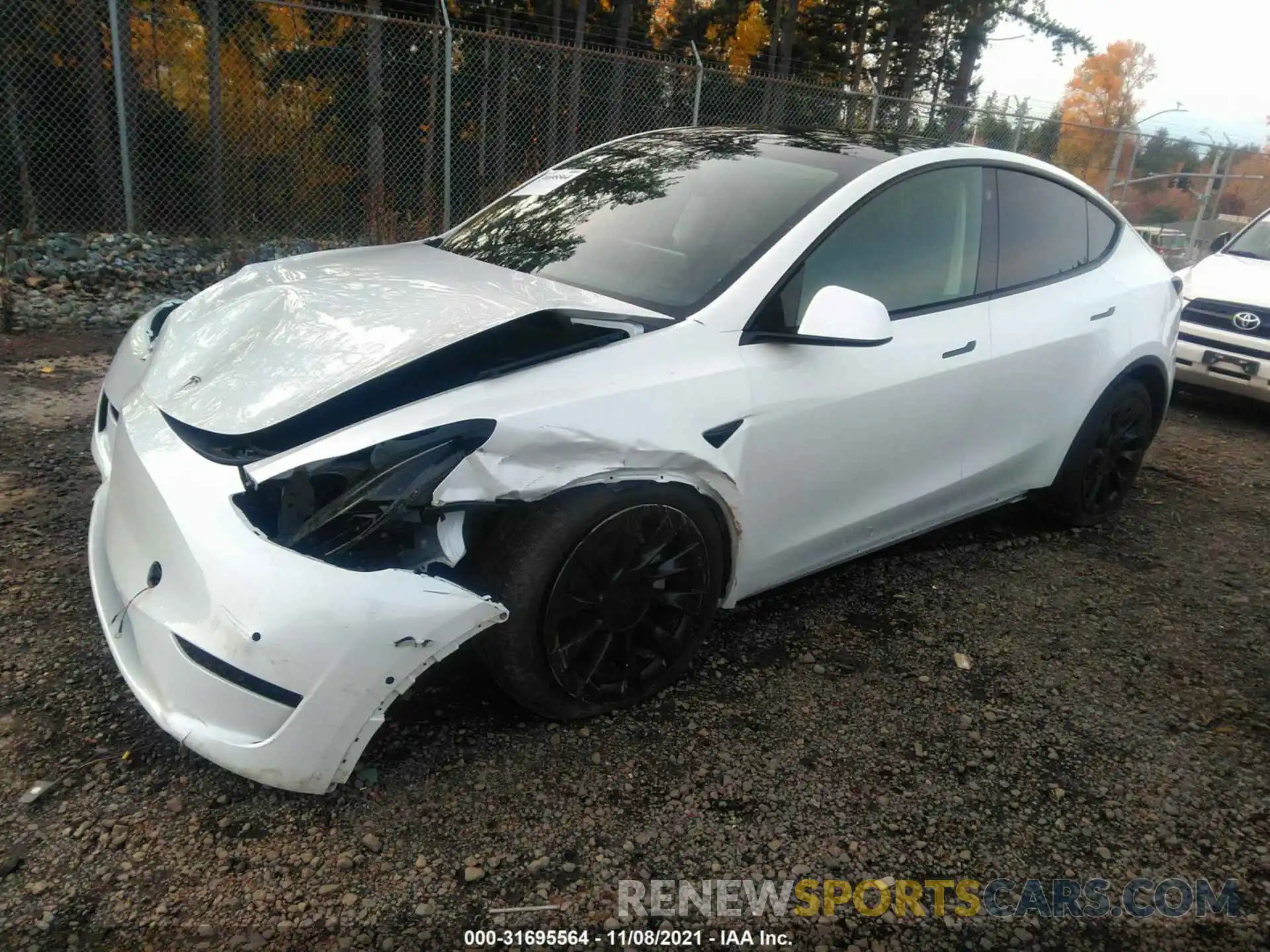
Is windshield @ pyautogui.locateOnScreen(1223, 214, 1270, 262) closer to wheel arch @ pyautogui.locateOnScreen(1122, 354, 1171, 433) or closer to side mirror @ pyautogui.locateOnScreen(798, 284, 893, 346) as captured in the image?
wheel arch @ pyautogui.locateOnScreen(1122, 354, 1171, 433)

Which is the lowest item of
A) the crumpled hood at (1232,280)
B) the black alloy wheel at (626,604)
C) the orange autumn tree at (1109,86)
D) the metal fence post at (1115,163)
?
the black alloy wheel at (626,604)

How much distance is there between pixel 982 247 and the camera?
3.25m

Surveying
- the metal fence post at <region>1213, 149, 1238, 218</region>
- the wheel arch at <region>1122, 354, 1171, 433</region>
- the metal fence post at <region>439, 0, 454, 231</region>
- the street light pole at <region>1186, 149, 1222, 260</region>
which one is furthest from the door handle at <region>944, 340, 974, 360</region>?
the metal fence post at <region>1213, 149, 1238, 218</region>

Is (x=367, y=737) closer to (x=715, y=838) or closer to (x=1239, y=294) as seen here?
(x=715, y=838)

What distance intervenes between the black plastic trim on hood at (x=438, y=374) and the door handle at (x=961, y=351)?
109 centimetres

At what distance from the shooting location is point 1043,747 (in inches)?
100

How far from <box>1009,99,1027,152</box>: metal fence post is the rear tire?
972 centimetres

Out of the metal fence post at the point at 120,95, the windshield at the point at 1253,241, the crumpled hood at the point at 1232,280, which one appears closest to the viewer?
the crumpled hood at the point at 1232,280

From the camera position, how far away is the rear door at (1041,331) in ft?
10.8

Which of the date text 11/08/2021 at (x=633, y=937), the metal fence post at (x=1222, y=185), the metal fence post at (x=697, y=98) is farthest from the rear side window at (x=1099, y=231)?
the metal fence post at (x=1222, y=185)

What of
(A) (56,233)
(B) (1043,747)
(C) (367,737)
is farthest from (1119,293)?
(A) (56,233)

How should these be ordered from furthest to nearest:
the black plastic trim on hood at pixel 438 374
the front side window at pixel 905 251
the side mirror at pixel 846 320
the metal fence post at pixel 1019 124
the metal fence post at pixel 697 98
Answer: the metal fence post at pixel 1019 124 → the metal fence post at pixel 697 98 → the front side window at pixel 905 251 → the side mirror at pixel 846 320 → the black plastic trim on hood at pixel 438 374

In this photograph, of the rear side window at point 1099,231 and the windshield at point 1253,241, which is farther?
the windshield at point 1253,241

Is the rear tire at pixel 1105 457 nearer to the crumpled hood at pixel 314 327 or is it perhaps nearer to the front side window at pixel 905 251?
the front side window at pixel 905 251
